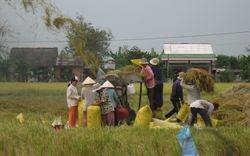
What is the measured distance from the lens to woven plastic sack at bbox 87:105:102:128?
29.1 feet

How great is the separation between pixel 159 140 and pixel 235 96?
6045 mm

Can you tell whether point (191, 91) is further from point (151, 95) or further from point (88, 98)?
point (88, 98)

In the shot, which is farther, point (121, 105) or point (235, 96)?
point (235, 96)

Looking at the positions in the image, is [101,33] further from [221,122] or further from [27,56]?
[221,122]

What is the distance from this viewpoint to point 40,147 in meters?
6.23

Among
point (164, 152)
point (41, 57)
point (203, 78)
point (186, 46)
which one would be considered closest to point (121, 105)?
point (203, 78)

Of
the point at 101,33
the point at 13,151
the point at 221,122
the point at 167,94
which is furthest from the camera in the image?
the point at 101,33

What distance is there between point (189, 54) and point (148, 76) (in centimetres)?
2172

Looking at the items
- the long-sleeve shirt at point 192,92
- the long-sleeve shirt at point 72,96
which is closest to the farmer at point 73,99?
the long-sleeve shirt at point 72,96

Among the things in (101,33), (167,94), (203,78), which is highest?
(101,33)

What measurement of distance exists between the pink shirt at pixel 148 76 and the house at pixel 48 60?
8645 millimetres

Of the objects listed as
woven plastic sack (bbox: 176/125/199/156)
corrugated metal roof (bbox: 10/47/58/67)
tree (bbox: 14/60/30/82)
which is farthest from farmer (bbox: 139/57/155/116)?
corrugated metal roof (bbox: 10/47/58/67)

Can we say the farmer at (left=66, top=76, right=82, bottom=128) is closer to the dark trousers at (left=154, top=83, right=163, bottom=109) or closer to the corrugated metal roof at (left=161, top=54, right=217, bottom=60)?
the dark trousers at (left=154, top=83, right=163, bottom=109)

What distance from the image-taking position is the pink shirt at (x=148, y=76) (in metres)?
9.55
